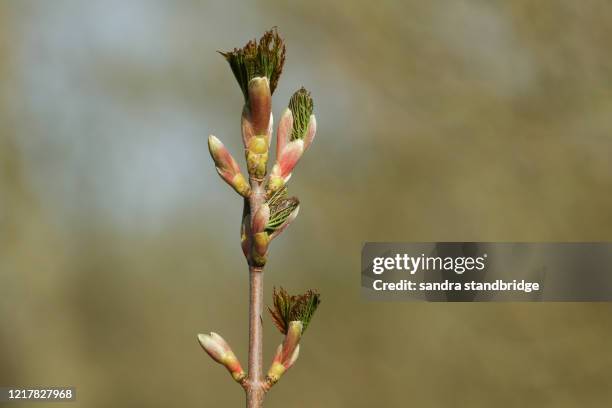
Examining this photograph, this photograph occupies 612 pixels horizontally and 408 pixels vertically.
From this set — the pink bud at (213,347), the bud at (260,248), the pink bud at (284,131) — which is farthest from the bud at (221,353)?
the pink bud at (284,131)

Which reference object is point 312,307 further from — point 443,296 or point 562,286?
point 562,286

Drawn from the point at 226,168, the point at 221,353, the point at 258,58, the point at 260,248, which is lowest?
the point at 221,353

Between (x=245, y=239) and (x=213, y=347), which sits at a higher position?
(x=245, y=239)

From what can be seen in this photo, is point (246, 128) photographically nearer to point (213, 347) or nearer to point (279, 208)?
point (279, 208)

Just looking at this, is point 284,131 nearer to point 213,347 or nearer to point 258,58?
point 258,58

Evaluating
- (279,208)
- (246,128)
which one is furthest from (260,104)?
(279,208)
